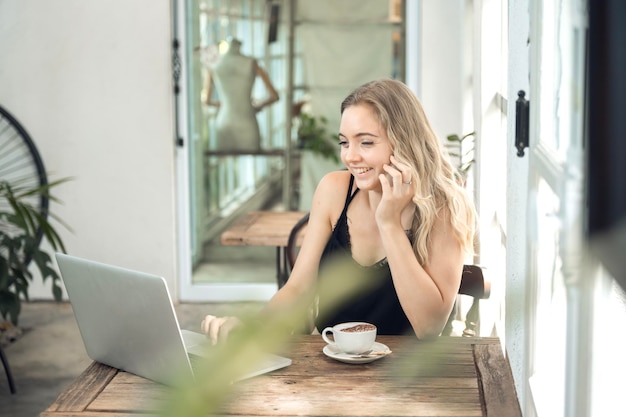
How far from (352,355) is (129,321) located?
0.45m

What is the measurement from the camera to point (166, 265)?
4.95 meters

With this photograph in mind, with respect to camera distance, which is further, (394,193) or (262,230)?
(262,230)

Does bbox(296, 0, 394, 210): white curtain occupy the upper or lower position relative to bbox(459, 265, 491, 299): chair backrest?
upper

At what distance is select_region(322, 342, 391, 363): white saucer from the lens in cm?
167

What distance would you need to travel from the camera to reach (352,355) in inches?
66.6

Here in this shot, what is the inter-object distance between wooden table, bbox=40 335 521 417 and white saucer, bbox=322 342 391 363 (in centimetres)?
1

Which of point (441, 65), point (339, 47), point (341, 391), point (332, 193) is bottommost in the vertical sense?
point (341, 391)

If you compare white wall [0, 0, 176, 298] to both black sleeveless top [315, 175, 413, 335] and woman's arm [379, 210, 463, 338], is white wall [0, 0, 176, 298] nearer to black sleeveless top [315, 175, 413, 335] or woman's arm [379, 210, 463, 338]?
black sleeveless top [315, 175, 413, 335]

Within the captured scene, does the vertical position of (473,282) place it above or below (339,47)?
below

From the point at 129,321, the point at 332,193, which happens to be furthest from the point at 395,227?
the point at 129,321

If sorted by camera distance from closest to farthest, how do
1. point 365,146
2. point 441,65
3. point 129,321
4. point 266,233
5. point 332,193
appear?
point 129,321
point 365,146
point 332,193
point 266,233
point 441,65

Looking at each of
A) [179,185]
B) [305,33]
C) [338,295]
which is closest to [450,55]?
[305,33]

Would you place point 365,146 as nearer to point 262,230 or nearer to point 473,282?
point 473,282

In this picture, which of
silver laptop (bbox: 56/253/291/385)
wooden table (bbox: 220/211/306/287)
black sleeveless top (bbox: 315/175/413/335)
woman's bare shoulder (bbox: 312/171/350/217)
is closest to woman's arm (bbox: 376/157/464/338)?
black sleeveless top (bbox: 315/175/413/335)
